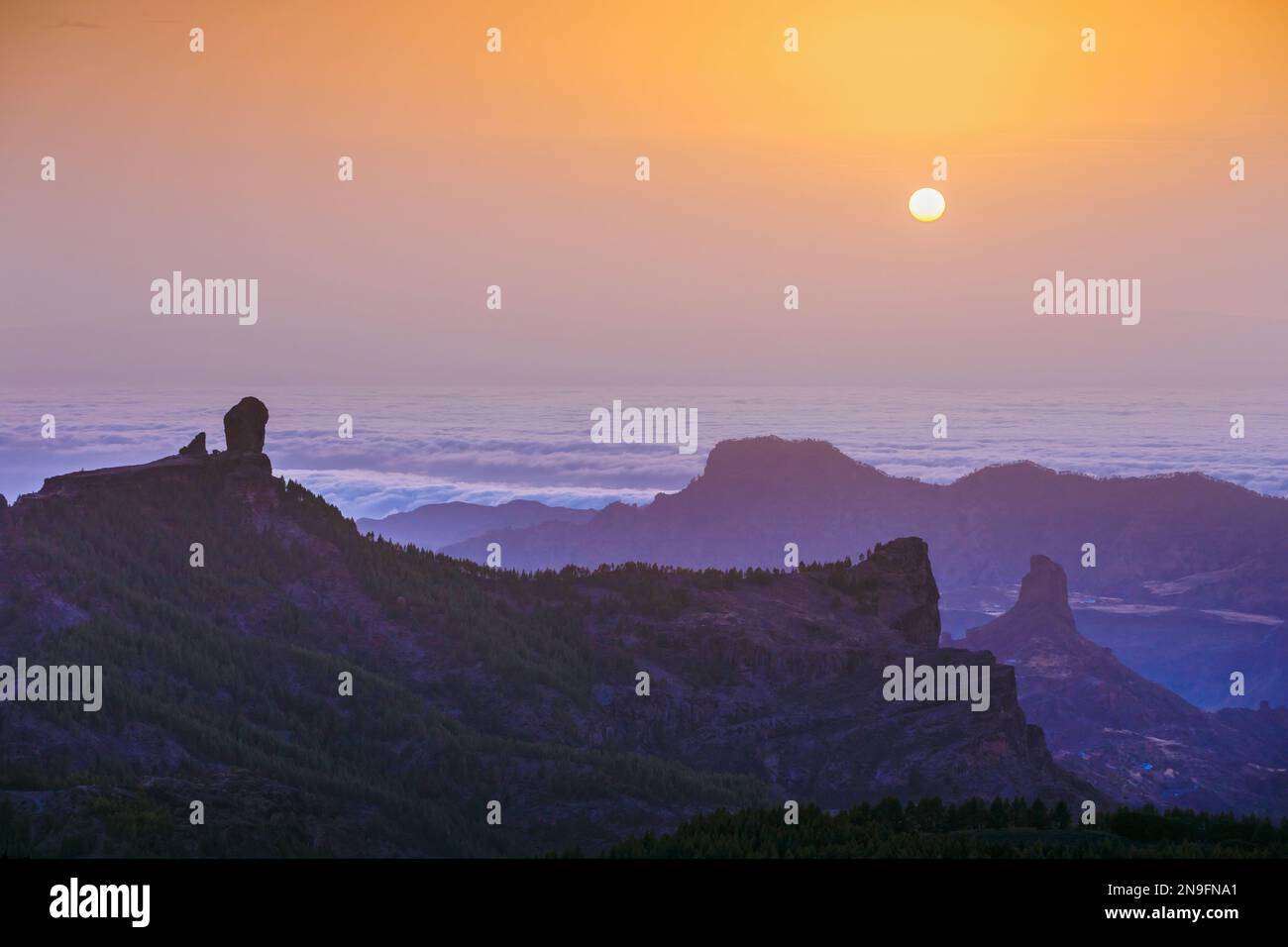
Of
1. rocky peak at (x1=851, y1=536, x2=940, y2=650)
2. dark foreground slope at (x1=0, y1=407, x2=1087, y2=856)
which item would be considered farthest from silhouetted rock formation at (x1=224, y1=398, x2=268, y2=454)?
rocky peak at (x1=851, y1=536, x2=940, y2=650)

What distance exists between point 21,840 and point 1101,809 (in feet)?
268

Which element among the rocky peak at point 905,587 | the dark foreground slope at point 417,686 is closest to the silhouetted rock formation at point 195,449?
the dark foreground slope at point 417,686

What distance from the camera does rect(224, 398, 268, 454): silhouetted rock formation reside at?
138 meters

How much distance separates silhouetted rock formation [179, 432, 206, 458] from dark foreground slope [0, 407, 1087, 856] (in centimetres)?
133

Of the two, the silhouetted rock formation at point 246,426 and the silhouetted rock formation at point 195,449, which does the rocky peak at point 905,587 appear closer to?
the silhouetted rock formation at point 246,426

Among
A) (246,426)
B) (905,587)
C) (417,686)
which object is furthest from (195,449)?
(905,587)

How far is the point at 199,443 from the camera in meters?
142

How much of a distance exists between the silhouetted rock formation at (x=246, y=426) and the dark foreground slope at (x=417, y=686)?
3.52ft

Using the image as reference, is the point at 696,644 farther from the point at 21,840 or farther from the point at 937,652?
the point at 21,840

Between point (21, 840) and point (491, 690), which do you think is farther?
point (491, 690)

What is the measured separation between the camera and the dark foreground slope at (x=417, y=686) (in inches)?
3656

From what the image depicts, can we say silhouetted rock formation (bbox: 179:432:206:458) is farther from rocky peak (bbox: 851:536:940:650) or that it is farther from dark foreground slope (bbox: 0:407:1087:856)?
rocky peak (bbox: 851:536:940:650)

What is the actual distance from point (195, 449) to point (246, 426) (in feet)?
18.6
